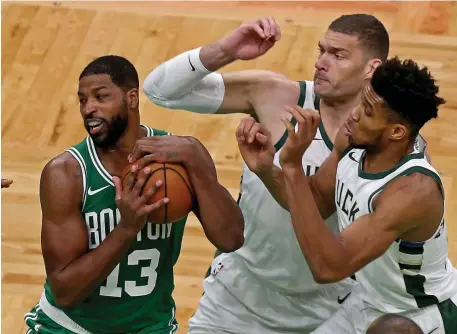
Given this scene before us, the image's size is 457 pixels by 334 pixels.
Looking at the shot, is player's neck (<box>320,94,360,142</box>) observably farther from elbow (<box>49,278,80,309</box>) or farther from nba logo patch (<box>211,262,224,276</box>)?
elbow (<box>49,278,80,309</box>)

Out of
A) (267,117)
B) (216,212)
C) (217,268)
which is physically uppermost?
(267,117)

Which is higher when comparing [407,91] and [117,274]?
[407,91]

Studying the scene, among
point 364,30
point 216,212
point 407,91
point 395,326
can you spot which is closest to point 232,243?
point 216,212

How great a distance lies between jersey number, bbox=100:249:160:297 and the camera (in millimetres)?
4918

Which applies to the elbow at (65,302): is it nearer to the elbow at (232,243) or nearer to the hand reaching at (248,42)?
the elbow at (232,243)

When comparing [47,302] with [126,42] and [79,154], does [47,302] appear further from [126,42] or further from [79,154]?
[126,42]

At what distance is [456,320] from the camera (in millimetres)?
4809

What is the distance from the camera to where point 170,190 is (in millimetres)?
4637

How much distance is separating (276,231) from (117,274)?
0.83 meters

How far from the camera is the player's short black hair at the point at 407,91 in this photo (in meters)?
4.50

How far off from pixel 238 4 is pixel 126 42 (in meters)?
1.28

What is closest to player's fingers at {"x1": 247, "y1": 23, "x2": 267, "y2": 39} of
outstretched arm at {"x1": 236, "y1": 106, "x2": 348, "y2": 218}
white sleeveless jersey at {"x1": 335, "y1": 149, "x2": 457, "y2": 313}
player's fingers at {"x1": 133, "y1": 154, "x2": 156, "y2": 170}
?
outstretched arm at {"x1": 236, "y1": 106, "x2": 348, "y2": 218}

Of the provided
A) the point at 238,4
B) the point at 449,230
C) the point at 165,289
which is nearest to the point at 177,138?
the point at 165,289

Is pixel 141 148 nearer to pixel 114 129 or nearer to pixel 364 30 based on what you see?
pixel 114 129
